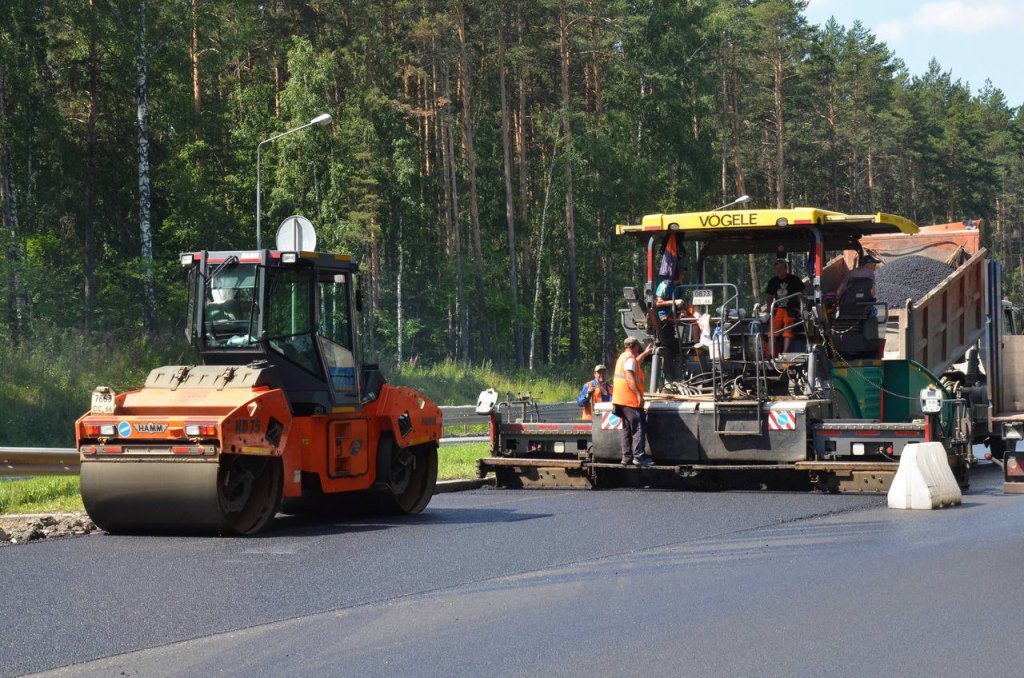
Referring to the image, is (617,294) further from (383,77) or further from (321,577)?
(321,577)

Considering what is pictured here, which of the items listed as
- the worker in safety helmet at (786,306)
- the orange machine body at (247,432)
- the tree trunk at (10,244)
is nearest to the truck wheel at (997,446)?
the worker in safety helmet at (786,306)

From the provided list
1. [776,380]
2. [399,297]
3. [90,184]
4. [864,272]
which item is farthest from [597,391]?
[399,297]

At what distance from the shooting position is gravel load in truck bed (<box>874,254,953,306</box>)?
56.9 feet

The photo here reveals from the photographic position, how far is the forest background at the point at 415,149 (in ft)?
118

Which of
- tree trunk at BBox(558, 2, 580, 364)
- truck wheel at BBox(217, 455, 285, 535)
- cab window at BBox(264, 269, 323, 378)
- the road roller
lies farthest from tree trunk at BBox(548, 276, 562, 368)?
truck wheel at BBox(217, 455, 285, 535)

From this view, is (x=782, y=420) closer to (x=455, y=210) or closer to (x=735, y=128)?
(x=455, y=210)

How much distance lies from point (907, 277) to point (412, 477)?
7.38m

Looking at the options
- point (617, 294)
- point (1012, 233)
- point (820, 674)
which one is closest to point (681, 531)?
point (820, 674)

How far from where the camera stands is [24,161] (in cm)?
3778

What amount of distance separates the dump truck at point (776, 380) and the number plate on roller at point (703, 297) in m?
0.02

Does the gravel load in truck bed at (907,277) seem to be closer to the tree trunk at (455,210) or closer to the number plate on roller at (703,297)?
the number plate on roller at (703,297)

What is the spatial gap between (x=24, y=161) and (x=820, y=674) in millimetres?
34884

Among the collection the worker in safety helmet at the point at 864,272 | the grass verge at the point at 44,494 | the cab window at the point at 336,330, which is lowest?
the grass verge at the point at 44,494

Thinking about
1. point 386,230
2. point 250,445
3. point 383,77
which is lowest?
point 250,445
